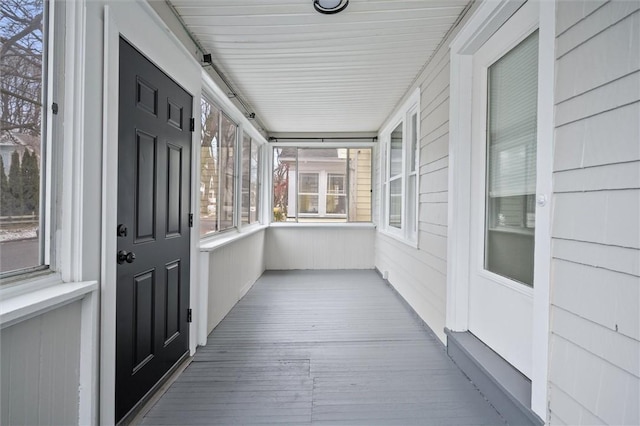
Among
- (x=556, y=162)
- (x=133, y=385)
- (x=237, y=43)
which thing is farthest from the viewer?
(x=237, y=43)

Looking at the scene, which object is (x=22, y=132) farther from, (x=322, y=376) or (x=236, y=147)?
(x=236, y=147)

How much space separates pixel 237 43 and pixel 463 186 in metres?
2.12

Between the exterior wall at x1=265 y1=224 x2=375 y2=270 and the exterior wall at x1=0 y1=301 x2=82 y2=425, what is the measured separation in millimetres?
4664

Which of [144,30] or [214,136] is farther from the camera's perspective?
[214,136]

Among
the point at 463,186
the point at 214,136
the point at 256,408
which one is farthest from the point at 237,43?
the point at 256,408

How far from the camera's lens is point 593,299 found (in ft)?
3.90

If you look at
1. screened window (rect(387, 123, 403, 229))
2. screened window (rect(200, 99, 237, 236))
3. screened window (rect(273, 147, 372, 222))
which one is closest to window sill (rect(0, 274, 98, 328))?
screened window (rect(200, 99, 237, 236))

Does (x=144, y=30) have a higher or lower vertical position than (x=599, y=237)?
higher

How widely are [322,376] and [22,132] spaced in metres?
2.10

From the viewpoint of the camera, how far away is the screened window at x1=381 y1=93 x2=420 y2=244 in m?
3.81

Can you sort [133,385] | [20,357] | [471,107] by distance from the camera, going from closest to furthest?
1. [20,357]
2. [133,385]
3. [471,107]

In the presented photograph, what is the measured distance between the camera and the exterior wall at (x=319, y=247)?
19.9 feet

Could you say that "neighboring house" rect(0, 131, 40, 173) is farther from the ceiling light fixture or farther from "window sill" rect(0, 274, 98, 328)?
the ceiling light fixture

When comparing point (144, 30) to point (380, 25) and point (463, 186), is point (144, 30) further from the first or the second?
point (463, 186)
